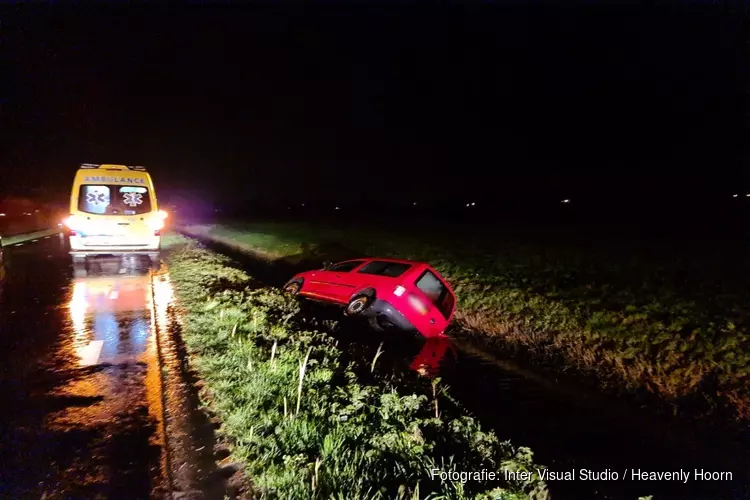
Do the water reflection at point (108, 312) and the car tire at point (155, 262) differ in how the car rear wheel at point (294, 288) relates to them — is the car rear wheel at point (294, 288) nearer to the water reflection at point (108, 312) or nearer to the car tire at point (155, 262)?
the water reflection at point (108, 312)

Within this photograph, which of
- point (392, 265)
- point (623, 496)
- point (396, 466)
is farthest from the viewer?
point (392, 265)

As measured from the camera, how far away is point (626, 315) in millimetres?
7422

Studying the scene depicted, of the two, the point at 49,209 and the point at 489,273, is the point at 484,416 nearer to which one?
the point at 489,273

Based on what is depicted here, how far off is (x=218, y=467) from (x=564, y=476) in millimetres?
3110

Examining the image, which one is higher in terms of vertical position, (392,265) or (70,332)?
(392,265)

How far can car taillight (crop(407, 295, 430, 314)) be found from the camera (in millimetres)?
8281

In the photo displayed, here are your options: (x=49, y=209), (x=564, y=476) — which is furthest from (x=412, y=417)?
(x=49, y=209)

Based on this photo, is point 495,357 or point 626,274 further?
point 626,274

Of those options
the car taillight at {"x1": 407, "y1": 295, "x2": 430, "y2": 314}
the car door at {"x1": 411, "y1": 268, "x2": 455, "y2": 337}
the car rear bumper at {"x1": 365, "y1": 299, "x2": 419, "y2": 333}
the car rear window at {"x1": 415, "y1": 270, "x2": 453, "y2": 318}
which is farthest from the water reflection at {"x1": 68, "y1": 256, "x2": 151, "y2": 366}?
the car rear window at {"x1": 415, "y1": 270, "x2": 453, "y2": 318}

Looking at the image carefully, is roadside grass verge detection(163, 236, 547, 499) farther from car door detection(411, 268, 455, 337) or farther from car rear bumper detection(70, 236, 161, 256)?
car rear bumper detection(70, 236, 161, 256)

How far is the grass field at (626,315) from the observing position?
604 cm

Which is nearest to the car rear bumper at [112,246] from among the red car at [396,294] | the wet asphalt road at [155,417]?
the wet asphalt road at [155,417]

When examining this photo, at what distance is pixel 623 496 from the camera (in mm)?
4293

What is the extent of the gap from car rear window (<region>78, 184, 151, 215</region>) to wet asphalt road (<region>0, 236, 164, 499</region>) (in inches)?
110
